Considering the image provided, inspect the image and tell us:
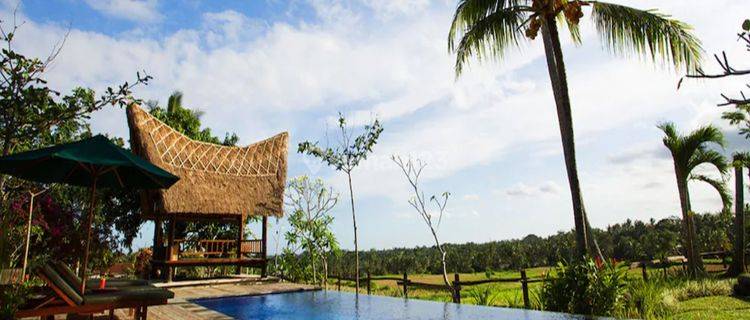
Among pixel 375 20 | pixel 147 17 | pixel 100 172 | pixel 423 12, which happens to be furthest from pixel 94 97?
pixel 423 12

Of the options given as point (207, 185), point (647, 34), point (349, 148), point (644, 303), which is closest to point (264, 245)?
point (207, 185)

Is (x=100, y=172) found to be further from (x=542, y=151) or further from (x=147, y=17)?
(x=542, y=151)

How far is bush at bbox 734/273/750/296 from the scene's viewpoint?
10538mm

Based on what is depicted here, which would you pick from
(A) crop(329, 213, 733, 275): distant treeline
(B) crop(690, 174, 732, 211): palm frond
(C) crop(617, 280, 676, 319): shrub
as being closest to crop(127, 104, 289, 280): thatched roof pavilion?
(C) crop(617, 280, 676, 319): shrub

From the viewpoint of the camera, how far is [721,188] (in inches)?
586

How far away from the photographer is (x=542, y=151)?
11.4 m

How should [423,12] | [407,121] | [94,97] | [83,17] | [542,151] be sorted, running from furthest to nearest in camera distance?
[407,121] → [542,151] → [423,12] → [83,17] → [94,97]

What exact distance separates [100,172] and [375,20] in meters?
5.93

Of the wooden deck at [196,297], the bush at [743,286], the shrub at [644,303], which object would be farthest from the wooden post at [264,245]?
the bush at [743,286]

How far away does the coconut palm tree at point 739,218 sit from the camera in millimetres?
14489

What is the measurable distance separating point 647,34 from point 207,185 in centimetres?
1094

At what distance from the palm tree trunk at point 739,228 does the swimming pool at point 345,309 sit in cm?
1161

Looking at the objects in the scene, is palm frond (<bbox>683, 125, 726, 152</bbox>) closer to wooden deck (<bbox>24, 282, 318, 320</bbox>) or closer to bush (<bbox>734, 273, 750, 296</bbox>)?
bush (<bbox>734, 273, 750, 296</bbox>)

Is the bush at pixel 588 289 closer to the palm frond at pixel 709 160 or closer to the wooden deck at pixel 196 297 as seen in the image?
the wooden deck at pixel 196 297
